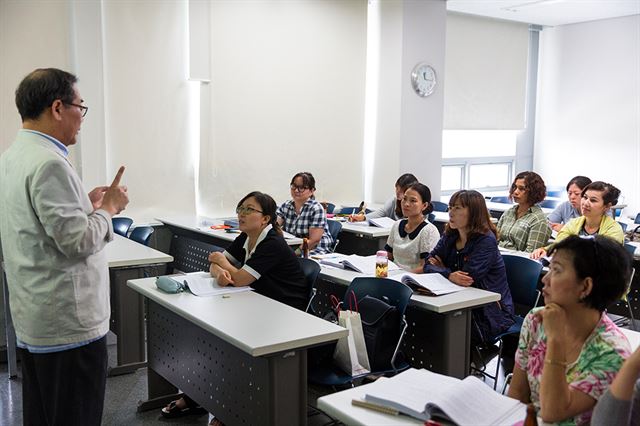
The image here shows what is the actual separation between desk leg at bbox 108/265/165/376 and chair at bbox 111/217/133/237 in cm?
128

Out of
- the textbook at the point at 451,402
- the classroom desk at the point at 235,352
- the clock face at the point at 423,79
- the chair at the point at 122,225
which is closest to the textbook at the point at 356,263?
the classroom desk at the point at 235,352

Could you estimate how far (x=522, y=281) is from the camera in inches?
146

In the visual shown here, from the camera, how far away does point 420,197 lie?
13.1 ft

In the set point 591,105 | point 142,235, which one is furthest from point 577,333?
point 591,105

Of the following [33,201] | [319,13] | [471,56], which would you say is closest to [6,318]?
[33,201]

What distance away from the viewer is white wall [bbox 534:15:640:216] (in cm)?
841

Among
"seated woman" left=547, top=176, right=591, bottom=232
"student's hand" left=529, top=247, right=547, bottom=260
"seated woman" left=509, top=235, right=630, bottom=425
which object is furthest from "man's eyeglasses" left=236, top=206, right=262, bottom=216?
"seated woman" left=547, top=176, right=591, bottom=232

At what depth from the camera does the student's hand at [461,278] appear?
3.27 meters

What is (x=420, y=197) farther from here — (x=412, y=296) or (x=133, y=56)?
(x=133, y=56)

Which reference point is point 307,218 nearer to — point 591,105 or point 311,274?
point 311,274

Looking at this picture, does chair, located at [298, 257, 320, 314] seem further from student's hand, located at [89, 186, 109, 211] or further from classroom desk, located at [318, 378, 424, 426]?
classroom desk, located at [318, 378, 424, 426]

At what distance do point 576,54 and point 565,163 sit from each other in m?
1.57

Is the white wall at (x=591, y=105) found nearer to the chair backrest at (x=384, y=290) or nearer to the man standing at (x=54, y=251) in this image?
the chair backrest at (x=384, y=290)

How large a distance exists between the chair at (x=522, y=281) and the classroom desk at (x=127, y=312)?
2.11 m
